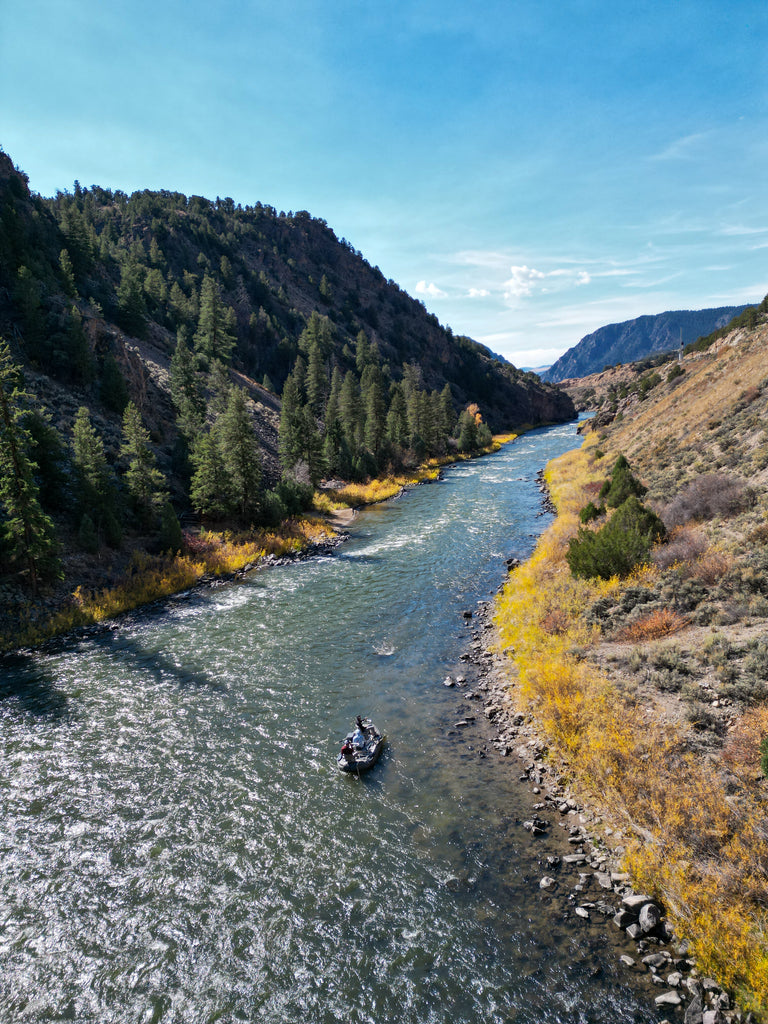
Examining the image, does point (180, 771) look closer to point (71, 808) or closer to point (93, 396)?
point (71, 808)

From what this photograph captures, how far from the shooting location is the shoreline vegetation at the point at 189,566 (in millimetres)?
24422

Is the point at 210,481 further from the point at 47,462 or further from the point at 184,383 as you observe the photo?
the point at 184,383

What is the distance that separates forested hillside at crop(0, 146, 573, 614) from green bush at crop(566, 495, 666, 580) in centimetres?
2627

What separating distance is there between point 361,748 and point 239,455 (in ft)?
96.9

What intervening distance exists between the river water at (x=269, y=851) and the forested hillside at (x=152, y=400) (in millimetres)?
Result: 11803

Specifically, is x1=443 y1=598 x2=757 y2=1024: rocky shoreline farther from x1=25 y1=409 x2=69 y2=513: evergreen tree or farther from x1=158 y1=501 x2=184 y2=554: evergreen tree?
x1=25 y1=409 x2=69 y2=513: evergreen tree

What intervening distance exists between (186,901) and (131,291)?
7063 centimetres

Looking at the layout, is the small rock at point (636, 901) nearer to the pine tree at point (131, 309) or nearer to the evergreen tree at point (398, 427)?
the evergreen tree at point (398, 427)

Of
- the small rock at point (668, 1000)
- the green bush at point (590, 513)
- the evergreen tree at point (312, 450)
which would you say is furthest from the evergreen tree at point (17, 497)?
the evergreen tree at point (312, 450)

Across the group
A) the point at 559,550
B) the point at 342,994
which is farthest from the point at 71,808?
the point at 559,550

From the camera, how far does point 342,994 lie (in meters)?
8.40

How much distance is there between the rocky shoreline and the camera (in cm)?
763

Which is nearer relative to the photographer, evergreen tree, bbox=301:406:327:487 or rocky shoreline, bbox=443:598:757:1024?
rocky shoreline, bbox=443:598:757:1024

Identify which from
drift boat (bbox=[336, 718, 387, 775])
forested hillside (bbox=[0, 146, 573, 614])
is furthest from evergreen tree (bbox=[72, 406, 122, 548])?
drift boat (bbox=[336, 718, 387, 775])
